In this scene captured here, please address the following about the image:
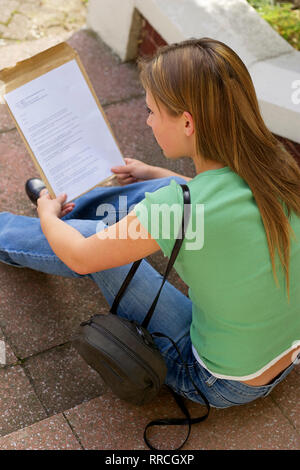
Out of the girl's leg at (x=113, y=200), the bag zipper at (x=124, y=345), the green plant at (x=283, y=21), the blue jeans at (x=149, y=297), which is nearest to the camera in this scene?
the bag zipper at (x=124, y=345)

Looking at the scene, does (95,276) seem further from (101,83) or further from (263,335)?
(101,83)

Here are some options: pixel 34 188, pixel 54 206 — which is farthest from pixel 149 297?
pixel 34 188

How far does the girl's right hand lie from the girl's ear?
705 mm

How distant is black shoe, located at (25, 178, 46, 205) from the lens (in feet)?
9.23

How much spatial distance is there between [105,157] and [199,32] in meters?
1.34

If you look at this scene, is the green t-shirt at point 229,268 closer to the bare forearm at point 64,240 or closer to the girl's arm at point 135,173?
the bare forearm at point 64,240

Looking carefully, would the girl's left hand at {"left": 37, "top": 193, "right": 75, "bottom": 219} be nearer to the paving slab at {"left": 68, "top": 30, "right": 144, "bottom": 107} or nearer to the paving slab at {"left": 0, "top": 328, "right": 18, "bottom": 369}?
the paving slab at {"left": 0, "top": 328, "right": 18, "bottom": 369}

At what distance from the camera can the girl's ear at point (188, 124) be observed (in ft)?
5.63

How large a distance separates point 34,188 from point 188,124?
1.27 m

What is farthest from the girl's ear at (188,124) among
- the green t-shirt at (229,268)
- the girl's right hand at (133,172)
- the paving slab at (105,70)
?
the paving slab at (105,70)

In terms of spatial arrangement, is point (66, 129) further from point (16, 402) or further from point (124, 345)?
point (16, 402)

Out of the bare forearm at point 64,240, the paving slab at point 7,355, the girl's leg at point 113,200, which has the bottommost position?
the paving slab at point 7,355

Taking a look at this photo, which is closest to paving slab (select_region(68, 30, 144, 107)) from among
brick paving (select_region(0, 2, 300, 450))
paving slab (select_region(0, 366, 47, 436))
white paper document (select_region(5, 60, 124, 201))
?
brick paving (select_region(0, 2, 300, 450))

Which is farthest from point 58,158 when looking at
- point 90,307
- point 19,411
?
point 19,411
